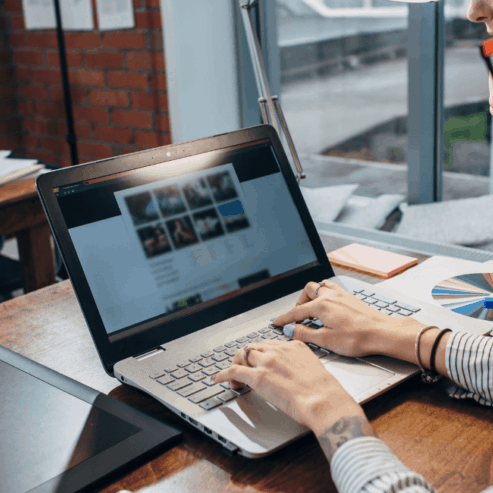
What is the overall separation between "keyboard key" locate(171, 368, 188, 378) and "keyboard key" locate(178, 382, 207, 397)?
0.03 metres

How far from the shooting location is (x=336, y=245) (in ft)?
→ 3.94

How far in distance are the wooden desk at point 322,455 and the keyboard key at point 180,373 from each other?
41 mm

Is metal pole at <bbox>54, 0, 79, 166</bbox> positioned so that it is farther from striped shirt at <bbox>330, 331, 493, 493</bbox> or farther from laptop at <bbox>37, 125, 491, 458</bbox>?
striped shirt at <bbox>330, 331, 493, 493</bbox>

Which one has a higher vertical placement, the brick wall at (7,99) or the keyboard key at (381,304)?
the brick wall at (7,99)

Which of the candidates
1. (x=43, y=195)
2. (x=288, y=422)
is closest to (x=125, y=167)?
(x=43, y=195)

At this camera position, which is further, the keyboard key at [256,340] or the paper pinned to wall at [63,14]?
the paper pinned to wall at [63,14]

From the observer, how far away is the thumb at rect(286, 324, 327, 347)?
750 millimetres

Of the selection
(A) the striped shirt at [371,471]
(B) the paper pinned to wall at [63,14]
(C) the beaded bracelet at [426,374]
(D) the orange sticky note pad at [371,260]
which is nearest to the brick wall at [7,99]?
(B) the paper pinned to wall at [63,14]

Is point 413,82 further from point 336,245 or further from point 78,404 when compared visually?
point 78,404

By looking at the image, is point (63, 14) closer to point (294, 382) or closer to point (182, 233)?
point (182, 233)

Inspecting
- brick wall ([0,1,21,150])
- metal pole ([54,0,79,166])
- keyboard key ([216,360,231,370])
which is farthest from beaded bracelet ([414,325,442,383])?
brick wall ([0,1,21,150])

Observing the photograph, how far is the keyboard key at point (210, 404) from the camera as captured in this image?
64 centimetres

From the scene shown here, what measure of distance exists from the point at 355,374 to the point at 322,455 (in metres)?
0.13

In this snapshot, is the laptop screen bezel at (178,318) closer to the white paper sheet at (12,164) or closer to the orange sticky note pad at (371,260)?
the orange sticky note pad at (371,260)
